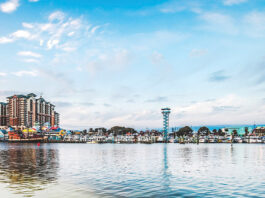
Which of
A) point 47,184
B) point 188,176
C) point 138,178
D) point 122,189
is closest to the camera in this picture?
point 122,189

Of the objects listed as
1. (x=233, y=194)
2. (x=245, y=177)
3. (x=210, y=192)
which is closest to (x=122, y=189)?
(x=210, y=192)

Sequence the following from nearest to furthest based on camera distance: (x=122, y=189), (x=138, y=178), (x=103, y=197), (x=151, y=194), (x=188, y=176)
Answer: (x=103, y=197) < (x=151, y=194) < (x=122, y=189) < (x=138, y=178) < (x=188, y=176)

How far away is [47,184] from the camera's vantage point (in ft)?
101

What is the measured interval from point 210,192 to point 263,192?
17.2 ft

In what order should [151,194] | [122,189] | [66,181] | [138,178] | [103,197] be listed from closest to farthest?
[103,197]
[151,194]
[122,189]
[66,181]
[138,178]

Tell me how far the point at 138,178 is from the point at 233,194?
1287 centimetres

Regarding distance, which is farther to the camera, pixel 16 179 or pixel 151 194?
pixel 16 179

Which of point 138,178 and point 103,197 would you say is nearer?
point 103,197

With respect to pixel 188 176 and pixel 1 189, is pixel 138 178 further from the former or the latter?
pixel 1 189

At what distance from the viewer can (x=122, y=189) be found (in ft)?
94.8

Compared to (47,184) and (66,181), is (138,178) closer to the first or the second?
(66,181)

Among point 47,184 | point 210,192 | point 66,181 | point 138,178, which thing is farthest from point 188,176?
point 47,184

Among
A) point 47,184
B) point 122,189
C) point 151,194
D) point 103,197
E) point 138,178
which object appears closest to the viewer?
point 103,197

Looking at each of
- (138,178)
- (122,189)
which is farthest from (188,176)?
(122,189)
